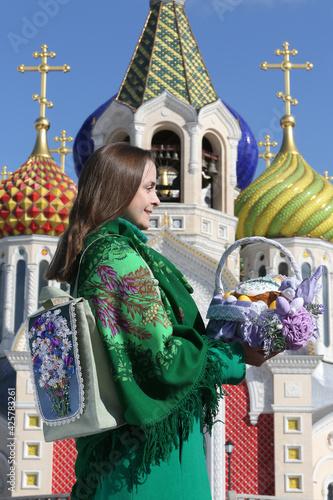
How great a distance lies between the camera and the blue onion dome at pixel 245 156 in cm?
1719

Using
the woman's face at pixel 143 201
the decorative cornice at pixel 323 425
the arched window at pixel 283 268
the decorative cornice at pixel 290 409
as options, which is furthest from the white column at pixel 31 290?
the woman's face at pixel 143 201

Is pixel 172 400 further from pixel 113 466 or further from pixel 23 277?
pixel 23 277

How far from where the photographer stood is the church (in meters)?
11.7

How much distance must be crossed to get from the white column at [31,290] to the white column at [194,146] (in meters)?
3.30

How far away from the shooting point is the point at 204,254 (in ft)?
41.2

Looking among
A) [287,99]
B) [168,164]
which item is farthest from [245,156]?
[168,164]

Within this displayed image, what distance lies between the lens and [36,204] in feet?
48.9

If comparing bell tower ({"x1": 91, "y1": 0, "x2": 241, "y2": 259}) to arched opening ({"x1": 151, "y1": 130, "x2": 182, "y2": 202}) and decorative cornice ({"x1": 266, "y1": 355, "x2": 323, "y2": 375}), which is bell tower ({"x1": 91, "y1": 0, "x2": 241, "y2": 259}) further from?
decorative cornice ({"x1": 266, "y1": 355, "x2": 323, "y2": 375})

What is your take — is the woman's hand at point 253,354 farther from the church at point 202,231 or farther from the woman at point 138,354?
the church at point 202,231

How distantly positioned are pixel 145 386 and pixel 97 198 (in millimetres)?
523

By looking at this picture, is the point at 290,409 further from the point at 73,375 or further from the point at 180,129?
the point at 73,375

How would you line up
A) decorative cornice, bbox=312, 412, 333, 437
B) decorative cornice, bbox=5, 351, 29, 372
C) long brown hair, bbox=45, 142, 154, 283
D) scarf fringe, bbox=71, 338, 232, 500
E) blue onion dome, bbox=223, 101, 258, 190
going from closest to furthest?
scarf fringe, bbox=71, 338, 232, 500
long brown hair, bbox=45, 142, 154, 283
decorative cornice, bbox=5, 351, 29, 372
decorative cornice, bbox=312, 412, 333, 437
blue onion dome, bbox=223, 101, 258, 190

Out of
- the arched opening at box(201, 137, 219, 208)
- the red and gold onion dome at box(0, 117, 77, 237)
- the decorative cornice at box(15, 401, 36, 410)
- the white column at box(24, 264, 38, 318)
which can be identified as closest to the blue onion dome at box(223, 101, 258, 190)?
the arched opening at box(201, 137, 219, 208)

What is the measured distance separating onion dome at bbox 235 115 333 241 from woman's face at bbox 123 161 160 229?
524 inches
